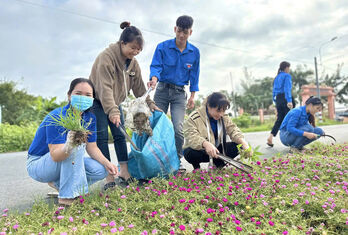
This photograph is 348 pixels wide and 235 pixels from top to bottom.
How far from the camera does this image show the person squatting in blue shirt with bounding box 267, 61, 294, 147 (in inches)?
227

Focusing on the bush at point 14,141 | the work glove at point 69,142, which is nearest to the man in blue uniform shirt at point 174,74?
the work glove at point 69,142

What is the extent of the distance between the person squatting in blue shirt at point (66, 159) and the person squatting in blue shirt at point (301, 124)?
3.54 m

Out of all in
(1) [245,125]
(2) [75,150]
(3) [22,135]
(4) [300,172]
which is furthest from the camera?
(1) [245,125]

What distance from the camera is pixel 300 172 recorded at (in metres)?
3.00

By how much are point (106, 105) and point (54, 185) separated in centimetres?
91

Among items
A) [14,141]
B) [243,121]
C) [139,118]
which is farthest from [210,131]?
[243,121]

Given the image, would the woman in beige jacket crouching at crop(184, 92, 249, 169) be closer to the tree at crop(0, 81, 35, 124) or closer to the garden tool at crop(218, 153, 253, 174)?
the garden tool at crop(218, 153, 253, 174)

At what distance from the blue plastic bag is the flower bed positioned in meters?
0.24

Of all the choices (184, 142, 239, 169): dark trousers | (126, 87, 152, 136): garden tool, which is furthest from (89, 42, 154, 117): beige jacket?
(184, 142, 239, 169): dark trousers

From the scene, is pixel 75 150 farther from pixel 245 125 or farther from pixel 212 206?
pixel 245 125

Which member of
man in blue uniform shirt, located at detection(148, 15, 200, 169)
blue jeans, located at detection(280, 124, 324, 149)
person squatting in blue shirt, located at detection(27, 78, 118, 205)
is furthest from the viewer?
blue jeans, located at detection(280, 124, 324, 149)

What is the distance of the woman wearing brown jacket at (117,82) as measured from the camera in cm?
274

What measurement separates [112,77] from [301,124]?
3632 mm

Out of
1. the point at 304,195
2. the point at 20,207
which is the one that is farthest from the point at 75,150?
the point at 304,195
